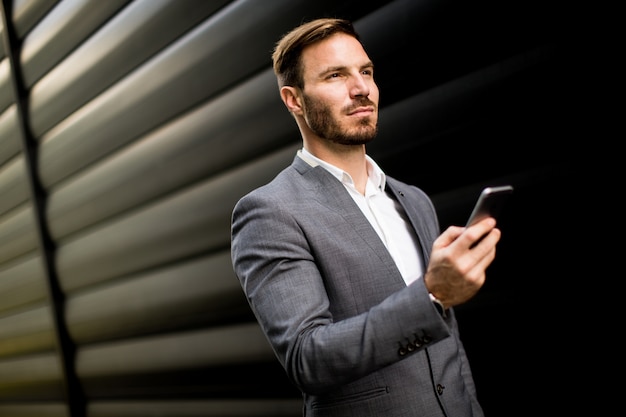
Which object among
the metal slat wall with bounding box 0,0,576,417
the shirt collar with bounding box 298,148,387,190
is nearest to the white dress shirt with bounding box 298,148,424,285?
the shirt collar with bounding box 298,148,387,190

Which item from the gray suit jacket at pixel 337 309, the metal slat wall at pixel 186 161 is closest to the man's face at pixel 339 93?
the gray suit jacket at pixel 337 309

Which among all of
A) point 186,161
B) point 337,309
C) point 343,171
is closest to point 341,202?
point 343,171

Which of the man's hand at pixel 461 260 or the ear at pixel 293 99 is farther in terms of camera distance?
the ear at pixel 293 99

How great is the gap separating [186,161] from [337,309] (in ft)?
5.45

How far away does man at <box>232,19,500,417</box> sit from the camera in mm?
1015

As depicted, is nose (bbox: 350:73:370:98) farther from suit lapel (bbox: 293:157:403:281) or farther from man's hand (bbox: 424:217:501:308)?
man's hand (bbox: 424:217:501:308)

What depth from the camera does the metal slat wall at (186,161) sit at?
60.3 inches

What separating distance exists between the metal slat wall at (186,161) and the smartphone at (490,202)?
0.57 metres

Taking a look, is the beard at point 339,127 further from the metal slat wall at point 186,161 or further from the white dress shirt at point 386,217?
the metal slat wall at point 186,161

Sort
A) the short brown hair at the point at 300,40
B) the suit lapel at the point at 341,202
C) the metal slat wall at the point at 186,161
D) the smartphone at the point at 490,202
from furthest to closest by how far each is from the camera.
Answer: the metal slat wall at the point at 186,161
the short brown hair at the point at 300,40
the suit lapel at the point at 341,202
the smartphone at the point at 490,202

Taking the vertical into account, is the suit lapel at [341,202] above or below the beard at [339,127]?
below

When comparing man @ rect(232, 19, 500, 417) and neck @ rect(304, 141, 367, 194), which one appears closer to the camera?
man @ rect(232, 19, 500, 417)

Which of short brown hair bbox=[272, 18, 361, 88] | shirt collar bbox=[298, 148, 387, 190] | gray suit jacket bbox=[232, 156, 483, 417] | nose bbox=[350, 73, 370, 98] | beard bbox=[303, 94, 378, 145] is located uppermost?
short brown hair bbox=[272, 18, 361, 88]

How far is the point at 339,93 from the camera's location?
1.32 meters
